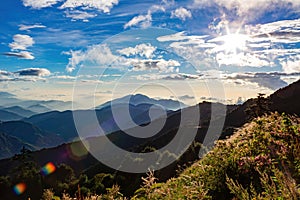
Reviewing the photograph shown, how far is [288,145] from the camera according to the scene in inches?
216

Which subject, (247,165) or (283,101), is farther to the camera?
(283,101)

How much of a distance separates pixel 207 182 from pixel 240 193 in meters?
3.31

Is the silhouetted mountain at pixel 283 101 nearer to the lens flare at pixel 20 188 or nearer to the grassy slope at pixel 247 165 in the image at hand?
the lens flare at pixel 20 188

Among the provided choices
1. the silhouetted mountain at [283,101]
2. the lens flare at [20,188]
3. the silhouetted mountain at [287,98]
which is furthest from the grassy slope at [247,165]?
the silhouetted mountain at [287,98]

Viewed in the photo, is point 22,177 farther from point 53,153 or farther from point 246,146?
point 53,153

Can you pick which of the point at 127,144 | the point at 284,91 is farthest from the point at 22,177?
the point at 127,144

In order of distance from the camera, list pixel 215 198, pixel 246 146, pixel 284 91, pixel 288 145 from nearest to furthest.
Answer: pixel 288 145
pixel 215 198
pixel 246 146
pixel 284 91

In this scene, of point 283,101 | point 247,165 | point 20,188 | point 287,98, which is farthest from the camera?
point 287,98

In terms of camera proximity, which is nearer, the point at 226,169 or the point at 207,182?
the point at 207,182

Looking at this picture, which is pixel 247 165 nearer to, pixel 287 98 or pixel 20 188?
pixel 20 188

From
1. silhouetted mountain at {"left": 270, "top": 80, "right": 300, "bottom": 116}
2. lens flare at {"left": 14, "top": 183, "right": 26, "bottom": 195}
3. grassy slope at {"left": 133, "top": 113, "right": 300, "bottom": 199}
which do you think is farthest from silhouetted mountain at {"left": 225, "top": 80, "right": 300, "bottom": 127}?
grassy slope at {"left": 133, "top": 113, "right": 300, "bottom": 199}

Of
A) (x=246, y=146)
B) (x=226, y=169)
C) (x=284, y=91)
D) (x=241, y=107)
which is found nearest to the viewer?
(x=226, y=169)

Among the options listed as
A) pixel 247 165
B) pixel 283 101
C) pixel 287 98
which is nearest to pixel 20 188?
pixel 283 101

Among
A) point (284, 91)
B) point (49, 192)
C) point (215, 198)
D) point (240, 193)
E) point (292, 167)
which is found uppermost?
point (49, 192)
